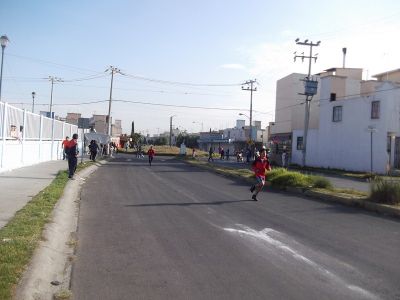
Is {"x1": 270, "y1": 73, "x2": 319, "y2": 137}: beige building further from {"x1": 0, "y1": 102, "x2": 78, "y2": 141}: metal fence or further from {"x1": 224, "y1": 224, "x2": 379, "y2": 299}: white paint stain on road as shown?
{"x1": 224, "y1": 224, "x2": 379, "y2": 299}: white paint stain on road

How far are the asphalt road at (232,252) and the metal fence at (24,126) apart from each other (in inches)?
301

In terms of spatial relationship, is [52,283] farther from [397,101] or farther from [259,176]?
[397,101]

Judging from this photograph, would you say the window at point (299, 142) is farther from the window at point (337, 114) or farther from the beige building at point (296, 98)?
the window at point (337, 114)

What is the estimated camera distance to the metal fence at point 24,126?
1983 centimetres

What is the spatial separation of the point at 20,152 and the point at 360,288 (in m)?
20.3

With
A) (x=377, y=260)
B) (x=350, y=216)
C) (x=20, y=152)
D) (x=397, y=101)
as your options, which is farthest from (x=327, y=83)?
(x=377, y=260)

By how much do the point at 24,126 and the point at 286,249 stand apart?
1892cm

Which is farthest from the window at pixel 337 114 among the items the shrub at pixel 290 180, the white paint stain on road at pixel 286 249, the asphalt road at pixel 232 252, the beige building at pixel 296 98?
the white paint stain on road at pixel 286 249

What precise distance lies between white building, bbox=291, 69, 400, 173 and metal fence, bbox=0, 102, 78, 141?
20.7 m

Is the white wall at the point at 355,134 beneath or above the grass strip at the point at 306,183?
above

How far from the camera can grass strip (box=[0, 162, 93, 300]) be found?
5.54m

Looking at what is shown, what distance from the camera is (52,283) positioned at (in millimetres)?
6047

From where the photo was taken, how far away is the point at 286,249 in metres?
8.36

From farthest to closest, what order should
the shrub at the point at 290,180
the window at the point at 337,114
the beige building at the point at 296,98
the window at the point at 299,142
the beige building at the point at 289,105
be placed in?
1. the beige building at the point at 289,105
2. the window at the point at 299,142
3. the beige building at the point at 296,98
4. the window at the point at 337,114
5. the shrub at the point at 290,180
